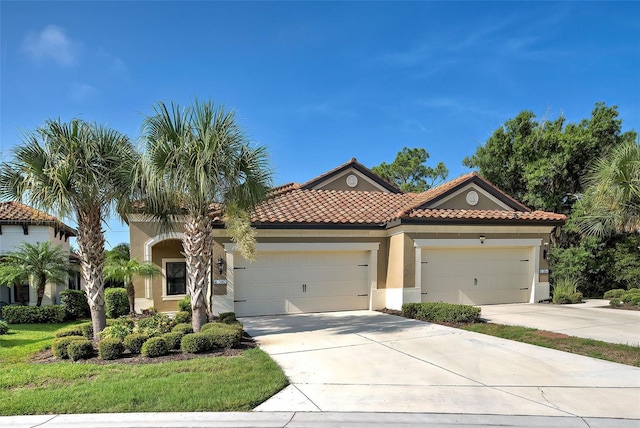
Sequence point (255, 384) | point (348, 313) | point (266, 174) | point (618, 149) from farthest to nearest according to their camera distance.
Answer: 1. point (348, 313)
2. point (618, 149)
3. point (266, 174)
4. point (255, 384)

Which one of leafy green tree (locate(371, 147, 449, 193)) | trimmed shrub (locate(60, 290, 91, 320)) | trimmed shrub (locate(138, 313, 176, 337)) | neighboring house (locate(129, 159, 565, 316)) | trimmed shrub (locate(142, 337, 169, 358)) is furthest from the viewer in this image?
leafy green tree (locate(371, 147, 449, 193))

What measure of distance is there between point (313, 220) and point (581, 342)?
8.18 m

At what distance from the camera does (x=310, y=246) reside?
541 inches

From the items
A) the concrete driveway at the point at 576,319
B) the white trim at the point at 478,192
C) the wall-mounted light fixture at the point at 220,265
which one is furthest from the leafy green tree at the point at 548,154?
the wall-mounted light fixture at the point at 220,265

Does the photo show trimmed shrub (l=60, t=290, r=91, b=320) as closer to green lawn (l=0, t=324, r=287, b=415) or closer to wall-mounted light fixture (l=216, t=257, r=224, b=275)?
wall-mounted light fixture (l=216, t=257, r=224, b=275)

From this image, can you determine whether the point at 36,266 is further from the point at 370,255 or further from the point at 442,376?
the point at 442,376

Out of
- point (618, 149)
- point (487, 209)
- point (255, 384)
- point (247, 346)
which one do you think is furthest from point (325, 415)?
point (487, 209)

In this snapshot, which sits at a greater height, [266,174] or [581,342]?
[266,174]

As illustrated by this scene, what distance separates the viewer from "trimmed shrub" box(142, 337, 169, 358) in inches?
297

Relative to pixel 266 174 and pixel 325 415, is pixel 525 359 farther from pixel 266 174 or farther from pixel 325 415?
pixel 266 174

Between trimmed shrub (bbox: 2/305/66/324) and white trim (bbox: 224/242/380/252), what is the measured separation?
22.9 feet

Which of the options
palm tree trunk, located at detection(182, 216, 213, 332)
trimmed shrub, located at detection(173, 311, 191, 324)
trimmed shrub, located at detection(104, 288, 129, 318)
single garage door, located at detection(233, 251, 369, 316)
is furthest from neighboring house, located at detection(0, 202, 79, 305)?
palm tree trunk, located at detection(182, 216, 213, 332)

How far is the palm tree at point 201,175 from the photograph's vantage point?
27.7 feet

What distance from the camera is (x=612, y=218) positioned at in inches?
546
